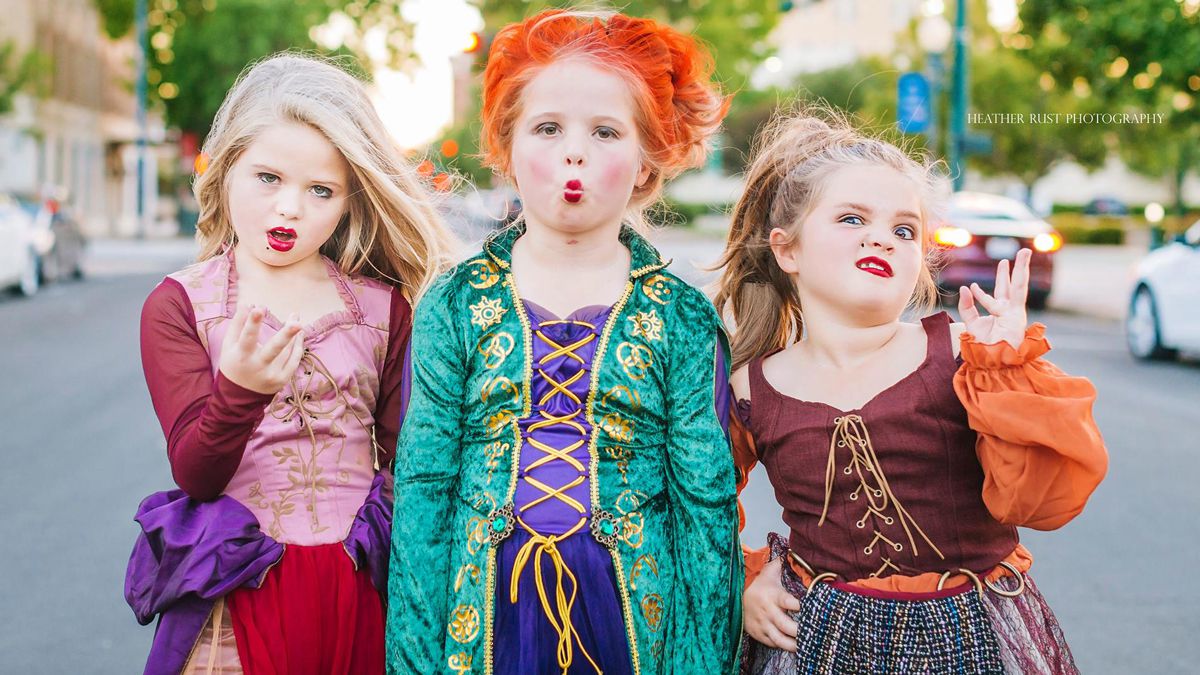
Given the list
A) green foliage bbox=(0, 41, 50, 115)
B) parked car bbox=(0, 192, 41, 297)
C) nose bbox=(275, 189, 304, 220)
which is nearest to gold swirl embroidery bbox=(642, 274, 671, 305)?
nose bbox=(275, 189, 304, 220)

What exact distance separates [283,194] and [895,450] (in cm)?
130

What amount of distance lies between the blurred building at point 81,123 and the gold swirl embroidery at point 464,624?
3129 centimetres

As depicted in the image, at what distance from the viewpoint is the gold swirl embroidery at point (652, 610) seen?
216 centimetres

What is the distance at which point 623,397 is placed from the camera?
A: 222 cm

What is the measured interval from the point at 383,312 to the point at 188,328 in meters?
0.40

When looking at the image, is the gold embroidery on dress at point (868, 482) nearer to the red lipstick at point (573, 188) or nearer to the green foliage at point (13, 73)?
the red lipstick at point (573, 188)

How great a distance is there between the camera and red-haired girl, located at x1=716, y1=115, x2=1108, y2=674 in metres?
2.22

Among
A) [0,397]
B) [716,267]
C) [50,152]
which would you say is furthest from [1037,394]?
[50,152]

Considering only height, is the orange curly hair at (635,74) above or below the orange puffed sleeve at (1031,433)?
above

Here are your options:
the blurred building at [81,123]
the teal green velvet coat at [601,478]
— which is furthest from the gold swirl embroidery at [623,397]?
the blurred building at [81,123]

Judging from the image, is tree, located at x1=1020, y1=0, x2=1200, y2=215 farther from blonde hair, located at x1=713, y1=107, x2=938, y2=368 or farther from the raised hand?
the raised hand

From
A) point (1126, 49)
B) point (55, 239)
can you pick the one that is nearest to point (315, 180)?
point (1126, 49)

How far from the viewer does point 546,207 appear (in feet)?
7.39

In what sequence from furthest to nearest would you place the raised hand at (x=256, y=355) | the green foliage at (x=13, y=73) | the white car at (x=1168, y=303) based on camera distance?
the green foliage at (x=13, y=73) < the white car at (x=1168, y=303) < the raised hand at (x=256, y=355)
